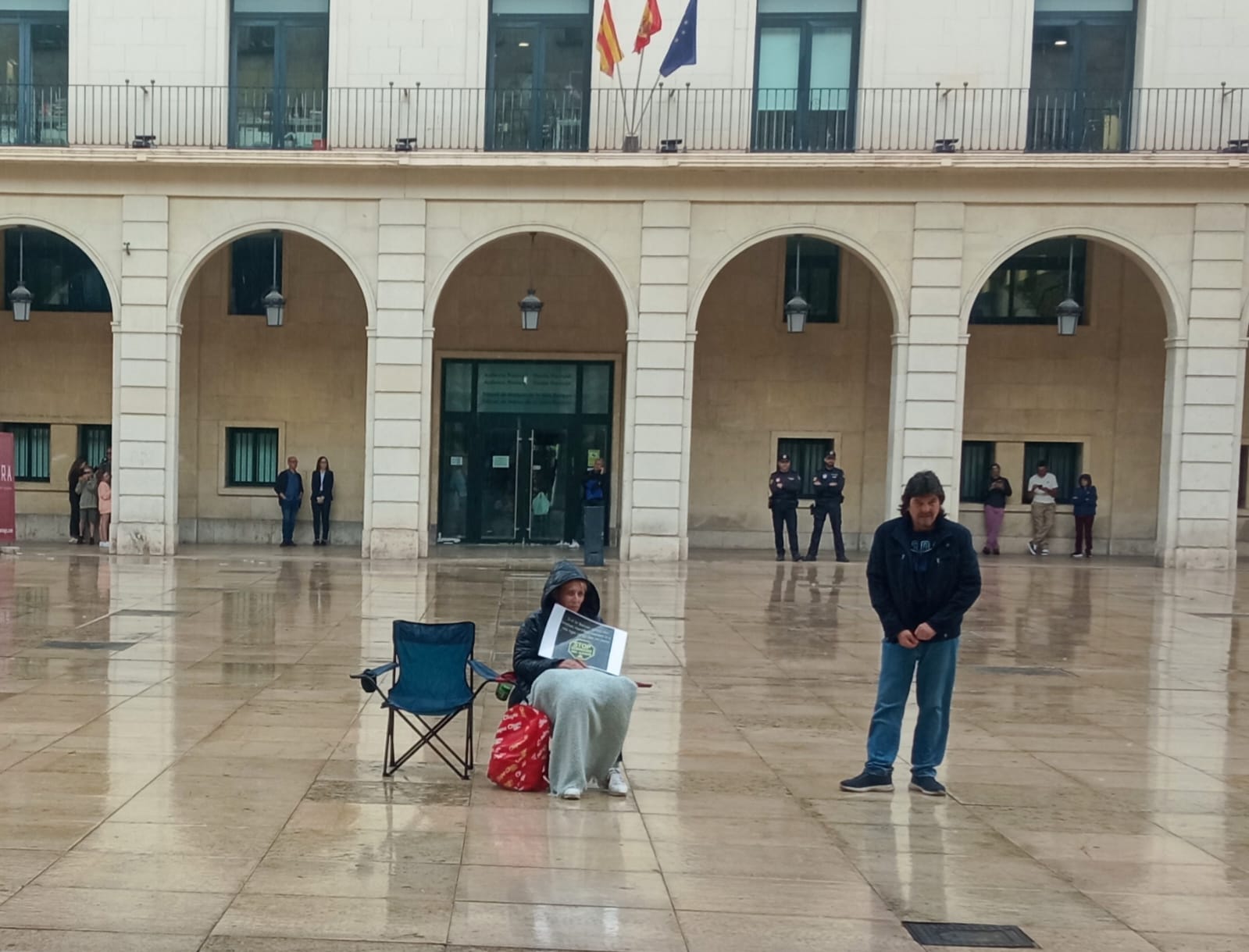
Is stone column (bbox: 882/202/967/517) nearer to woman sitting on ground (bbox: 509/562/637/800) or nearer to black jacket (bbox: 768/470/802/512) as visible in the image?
black jacket (bbox: 768/470/802/512)

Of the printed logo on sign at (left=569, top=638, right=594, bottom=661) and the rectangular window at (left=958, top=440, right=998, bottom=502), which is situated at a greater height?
the rectangular window at (left=958, top=440, right=998, bottom=502)

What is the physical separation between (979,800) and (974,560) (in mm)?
1388

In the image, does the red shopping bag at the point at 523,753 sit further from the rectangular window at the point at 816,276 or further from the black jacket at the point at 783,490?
the rectangular window at the point at 816,276

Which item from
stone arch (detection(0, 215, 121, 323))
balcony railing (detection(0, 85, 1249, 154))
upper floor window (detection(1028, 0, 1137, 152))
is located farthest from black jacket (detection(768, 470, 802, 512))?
stone arch (detection(0, 215, 121, 323))

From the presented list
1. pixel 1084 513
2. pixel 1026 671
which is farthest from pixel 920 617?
pixel 1084 513

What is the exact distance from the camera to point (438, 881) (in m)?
5.70

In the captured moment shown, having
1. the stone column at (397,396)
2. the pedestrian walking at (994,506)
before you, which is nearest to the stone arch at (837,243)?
the pedestrian walking at (994,506)

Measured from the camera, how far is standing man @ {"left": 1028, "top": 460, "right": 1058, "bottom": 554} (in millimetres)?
24781

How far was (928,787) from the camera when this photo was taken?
7.51 metres

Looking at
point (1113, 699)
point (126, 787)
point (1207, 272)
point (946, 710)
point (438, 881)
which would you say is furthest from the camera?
point (1207, 272)

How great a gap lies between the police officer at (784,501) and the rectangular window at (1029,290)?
17.2ft

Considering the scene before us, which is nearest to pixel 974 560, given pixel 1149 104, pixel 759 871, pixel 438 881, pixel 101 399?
pixel 759 871

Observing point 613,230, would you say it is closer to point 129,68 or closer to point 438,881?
point 129,68

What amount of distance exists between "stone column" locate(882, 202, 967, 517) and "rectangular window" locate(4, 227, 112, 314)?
15.6 meters
